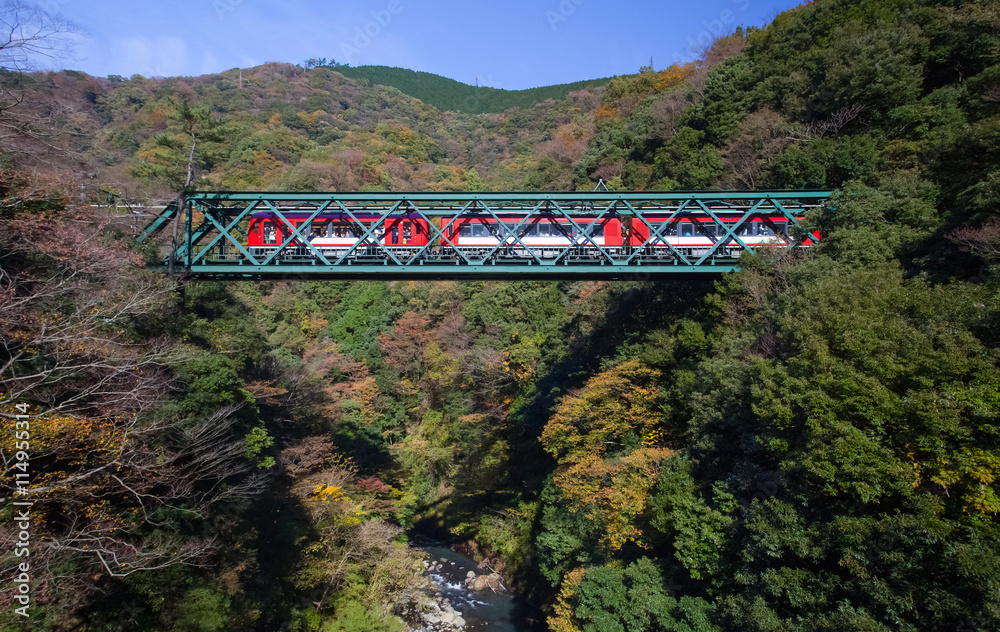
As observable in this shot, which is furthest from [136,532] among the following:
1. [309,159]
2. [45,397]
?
→ [309,159]

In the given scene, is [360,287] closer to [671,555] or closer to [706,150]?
[706,150]

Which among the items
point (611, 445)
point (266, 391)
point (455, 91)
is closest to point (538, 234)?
point (611, 445)

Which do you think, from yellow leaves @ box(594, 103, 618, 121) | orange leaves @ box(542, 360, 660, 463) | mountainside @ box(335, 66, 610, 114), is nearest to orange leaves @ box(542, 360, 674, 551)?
orange leaves @ box(542, 360, 660, 463)

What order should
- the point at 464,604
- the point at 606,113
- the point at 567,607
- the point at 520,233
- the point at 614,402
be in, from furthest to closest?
the point at 606,113 → the point at 464,604 → the point at 520,233 → the point at 614,402 → the point at 567,607

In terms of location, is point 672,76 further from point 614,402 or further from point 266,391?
point 266,391

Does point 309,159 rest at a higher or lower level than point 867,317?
higher

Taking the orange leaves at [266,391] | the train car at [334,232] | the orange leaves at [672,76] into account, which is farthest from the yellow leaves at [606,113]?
the orange leaves at [266,391]

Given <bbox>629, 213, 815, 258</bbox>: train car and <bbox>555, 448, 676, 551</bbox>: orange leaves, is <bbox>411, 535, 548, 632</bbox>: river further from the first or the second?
<bbox>629, 213, 815, 258</bbox>: train car

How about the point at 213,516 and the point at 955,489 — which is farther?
the point at 213,516
